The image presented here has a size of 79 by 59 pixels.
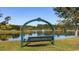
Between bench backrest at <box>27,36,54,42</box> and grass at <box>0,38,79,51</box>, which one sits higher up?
bench backrest at <box>27,36,54,42</box>

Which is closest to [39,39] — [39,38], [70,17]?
[39,38]

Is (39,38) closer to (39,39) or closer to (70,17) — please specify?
(39,39)

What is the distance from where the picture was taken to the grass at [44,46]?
2893 millimetres

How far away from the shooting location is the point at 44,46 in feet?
9.55

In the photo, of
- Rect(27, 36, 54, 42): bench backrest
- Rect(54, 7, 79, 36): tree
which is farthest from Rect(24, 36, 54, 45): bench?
Rect(54, 7, 79, 36): tree

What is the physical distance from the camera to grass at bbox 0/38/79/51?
9.49ft

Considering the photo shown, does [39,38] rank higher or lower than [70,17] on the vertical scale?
lower

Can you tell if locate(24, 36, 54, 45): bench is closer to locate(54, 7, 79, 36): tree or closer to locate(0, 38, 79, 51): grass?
locate(0, 38, 79, 51): grass

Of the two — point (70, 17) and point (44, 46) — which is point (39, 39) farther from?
point (70, 17)

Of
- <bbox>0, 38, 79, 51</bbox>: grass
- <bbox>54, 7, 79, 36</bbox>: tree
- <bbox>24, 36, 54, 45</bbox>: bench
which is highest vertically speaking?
<bbox>54, 7, 79, 36</bbox>: tree

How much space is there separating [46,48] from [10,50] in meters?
0.42

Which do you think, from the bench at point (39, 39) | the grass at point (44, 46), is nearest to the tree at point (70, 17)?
the grass at point (44, 46)

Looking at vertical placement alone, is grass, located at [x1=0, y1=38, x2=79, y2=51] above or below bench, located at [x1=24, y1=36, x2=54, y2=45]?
below
